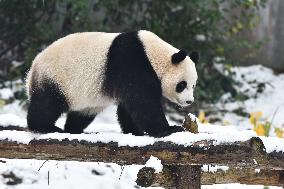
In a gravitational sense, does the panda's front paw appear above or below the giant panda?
below

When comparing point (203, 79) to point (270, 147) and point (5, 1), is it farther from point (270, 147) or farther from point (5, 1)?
point (270, 147)

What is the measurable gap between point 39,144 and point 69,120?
1.07 meters

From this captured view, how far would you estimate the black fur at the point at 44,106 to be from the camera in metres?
4.15

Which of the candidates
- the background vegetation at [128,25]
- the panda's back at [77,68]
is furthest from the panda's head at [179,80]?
the background vegetation at [128,25]

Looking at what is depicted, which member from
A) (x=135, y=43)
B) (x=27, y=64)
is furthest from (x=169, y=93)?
(x=27, y=64)

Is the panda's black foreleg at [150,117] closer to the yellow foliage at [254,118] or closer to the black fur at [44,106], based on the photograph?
the black fur at [44,106]

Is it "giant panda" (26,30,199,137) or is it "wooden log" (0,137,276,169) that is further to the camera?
"giant panda" (26,30,199,137)

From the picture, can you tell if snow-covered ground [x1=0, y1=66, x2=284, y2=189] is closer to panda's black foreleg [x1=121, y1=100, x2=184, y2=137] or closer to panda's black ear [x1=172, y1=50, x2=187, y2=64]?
panda's black foreleg [x1=121, y1=100, x2=184, y2=137]

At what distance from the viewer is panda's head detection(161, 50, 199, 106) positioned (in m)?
4.13

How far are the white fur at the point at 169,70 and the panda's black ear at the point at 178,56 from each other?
42mm

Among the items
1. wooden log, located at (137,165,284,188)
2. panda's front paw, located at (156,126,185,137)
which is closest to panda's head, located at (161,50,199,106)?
panda's front paw, located at (156,126,185,137)

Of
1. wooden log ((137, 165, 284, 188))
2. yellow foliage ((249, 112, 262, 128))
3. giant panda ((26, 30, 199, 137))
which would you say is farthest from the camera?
yellow foliage ((249, 112, 262, 128))

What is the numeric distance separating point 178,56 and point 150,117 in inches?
19.6

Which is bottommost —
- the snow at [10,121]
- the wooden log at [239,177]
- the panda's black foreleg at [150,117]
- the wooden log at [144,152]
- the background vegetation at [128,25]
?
the wooden log at [239,177]
